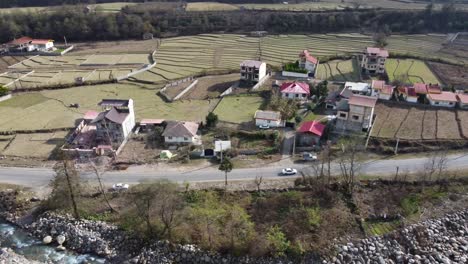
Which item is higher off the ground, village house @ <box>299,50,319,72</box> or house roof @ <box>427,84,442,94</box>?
village house @ <box>299,50,319,72</box>

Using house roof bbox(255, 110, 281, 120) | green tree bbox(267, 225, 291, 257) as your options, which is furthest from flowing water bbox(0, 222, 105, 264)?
house roof bbox(255, 110, 281, 120)

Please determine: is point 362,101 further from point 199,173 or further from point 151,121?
point 151,121

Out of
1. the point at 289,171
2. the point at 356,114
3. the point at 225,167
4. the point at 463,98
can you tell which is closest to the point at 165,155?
the point at 225,167

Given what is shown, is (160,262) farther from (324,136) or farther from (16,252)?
(324,136)

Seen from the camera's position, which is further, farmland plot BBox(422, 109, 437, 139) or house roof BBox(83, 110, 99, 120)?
house roof BBox(83, 110, 99, 120)

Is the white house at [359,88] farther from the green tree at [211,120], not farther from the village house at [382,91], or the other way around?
the green tree at [211,120]

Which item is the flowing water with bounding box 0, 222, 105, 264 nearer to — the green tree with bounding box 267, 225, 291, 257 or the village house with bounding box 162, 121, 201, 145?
the green tree with bounding box 267, 225, 291, 257

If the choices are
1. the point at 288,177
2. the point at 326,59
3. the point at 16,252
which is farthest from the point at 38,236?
the point at 326,59
